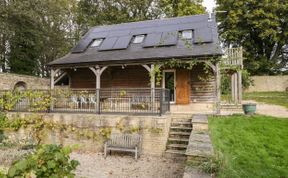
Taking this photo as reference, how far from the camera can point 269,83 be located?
2525cm

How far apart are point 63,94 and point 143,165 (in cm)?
478

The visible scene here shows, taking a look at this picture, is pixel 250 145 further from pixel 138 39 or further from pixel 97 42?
pixel 97 42

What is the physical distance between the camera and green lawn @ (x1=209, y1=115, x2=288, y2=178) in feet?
18.0

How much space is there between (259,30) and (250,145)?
22.9 m

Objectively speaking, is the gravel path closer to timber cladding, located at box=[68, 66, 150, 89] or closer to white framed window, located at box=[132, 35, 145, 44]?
timber cladding, located at box=[68, 66, 150, 89]

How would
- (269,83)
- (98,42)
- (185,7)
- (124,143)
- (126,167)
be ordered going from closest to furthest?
(126,167) → (124,143) → (98,42) → (269,83) → (185,7)

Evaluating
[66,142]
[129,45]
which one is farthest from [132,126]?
[129,45]

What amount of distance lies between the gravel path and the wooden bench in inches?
12.3

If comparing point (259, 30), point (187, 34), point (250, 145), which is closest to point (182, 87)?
point (187, 34)

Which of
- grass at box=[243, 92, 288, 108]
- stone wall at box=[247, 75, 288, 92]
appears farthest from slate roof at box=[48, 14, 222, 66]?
stone wall at box=[247, 75, 288, 92]

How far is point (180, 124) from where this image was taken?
9.77 m

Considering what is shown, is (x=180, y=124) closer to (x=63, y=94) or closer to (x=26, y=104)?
(x=63, y=94)

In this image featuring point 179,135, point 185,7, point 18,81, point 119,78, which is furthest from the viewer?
point 185,7

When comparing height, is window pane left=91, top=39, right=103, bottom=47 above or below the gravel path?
above
